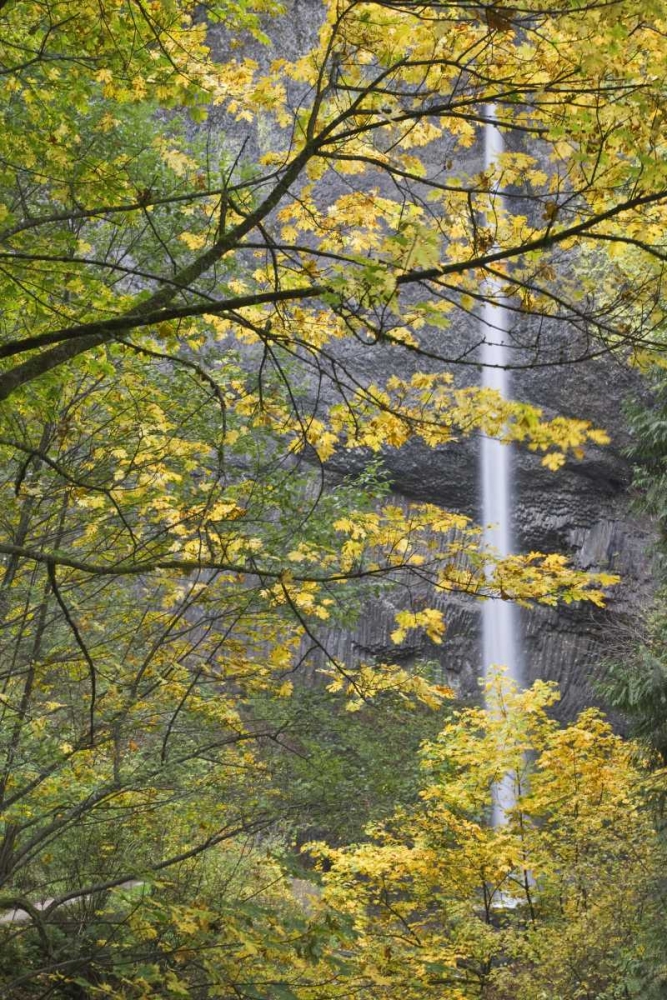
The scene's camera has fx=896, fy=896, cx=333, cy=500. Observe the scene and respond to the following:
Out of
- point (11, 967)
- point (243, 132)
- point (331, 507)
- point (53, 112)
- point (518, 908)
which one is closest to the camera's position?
point (53, 112)

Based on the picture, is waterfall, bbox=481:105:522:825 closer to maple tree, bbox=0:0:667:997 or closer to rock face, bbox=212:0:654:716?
rock face, bbox=212:0:654:716

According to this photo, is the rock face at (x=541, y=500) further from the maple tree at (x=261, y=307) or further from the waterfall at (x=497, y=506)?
the maple tree at (x=261, y=307)

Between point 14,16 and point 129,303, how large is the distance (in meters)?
1.72

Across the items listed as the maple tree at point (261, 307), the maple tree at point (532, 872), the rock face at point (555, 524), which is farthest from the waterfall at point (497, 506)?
the maple tree at point (261, 307)

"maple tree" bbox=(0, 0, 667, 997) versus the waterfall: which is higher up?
the waterfall

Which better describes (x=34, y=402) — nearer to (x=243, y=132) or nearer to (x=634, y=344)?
(x=634, y=344)

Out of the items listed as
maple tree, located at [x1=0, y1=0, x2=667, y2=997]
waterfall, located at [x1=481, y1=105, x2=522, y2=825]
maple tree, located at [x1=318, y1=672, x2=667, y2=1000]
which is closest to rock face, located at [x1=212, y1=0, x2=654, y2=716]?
waterfall, located at [x1=481, y1=105, x2=522, y2=825]

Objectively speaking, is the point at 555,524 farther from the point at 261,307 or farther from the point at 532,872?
the point at 261,307

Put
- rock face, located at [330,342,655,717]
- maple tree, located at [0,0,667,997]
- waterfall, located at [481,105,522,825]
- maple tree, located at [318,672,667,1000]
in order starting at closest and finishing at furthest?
1. maple tree, located at [0,0,667,997]
2. maple tree, located at [318,672,667,1000]
3. rock face, located at [330,342,655,717]
4. waterfall, located at [481,105,522,825]

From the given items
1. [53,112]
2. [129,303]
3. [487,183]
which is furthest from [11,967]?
[487,183]

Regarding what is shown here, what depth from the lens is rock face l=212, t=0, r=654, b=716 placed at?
20.8 meters

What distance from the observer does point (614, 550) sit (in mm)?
21031

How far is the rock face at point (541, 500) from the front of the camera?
20.8 meters

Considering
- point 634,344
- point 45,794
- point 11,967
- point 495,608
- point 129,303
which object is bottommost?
A: point 11,967
